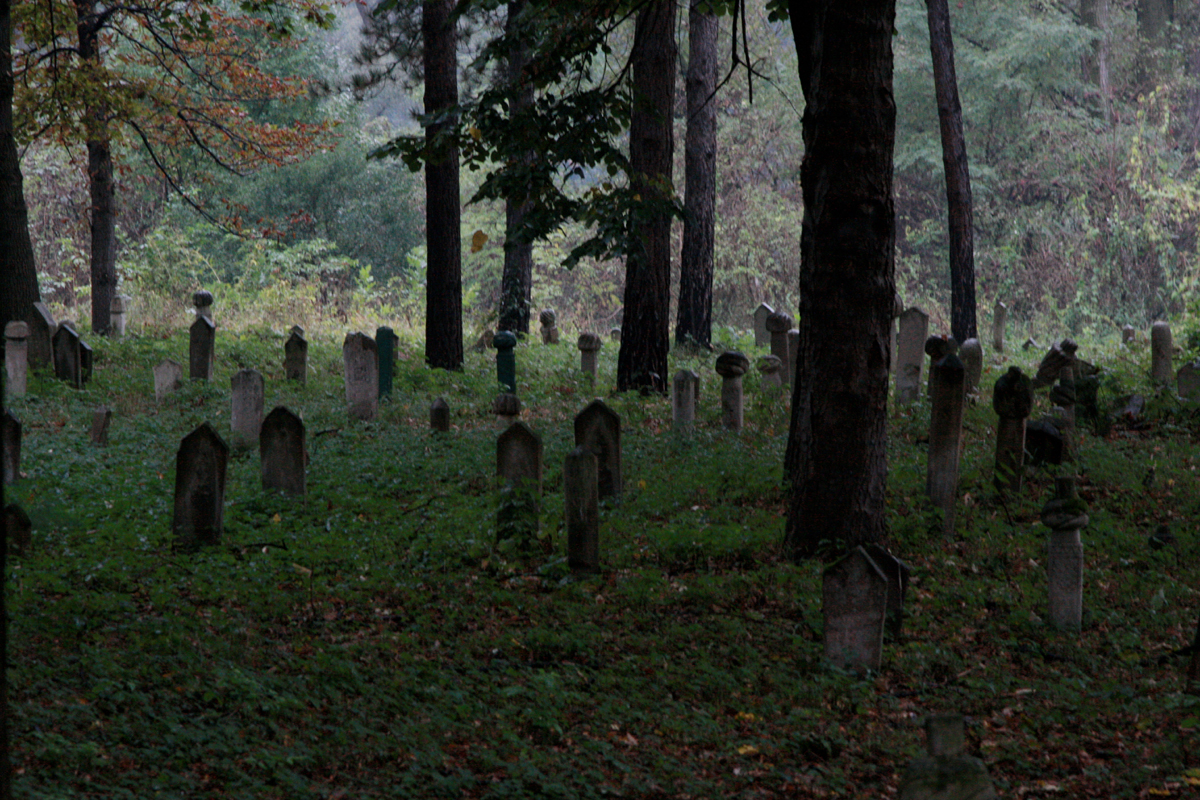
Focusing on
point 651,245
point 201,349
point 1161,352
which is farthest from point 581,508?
point 1161,352

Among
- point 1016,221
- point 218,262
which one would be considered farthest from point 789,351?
point 218,262

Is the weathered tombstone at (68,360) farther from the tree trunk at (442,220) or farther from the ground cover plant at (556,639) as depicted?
the tree trunk at (442,220)

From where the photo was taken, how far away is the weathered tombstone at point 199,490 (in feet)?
22.4

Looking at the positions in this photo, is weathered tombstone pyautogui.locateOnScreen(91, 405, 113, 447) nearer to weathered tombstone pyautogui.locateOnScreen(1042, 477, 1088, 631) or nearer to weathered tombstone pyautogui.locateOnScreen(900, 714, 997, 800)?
weathered tombstone pyautogui.locateOnScreen(1042, 477, 1088, 631)

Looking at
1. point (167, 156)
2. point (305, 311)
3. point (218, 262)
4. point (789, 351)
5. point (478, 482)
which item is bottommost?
point (478, 482)

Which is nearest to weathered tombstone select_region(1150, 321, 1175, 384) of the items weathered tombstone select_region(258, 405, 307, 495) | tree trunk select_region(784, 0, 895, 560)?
tree trunk select_region(784, 0, 895, 560)

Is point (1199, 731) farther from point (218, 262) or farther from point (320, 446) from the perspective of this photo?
point (218, 262)

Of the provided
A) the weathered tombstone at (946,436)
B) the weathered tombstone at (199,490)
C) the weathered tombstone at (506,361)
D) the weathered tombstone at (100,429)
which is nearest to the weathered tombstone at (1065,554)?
the weathered tombstone at (946,436)

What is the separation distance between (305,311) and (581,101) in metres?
13.9

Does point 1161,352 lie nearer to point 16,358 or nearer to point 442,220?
point 442,220

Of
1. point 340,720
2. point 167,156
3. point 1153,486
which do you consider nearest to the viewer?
point 340,720

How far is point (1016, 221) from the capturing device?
3064cm

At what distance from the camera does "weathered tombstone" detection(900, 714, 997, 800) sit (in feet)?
10.1

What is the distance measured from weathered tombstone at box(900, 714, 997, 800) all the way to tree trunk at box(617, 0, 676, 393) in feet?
28.6
